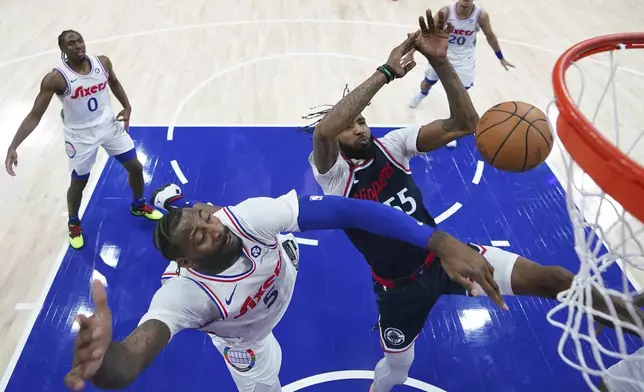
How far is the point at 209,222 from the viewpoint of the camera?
2475 millimetres

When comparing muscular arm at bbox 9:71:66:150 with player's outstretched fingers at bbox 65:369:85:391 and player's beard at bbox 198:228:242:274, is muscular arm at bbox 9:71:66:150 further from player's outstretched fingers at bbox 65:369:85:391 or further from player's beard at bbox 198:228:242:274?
player's outstretched fingers at bbox 65:369:85:391

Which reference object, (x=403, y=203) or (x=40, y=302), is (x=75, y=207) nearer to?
(x=40, y=302)

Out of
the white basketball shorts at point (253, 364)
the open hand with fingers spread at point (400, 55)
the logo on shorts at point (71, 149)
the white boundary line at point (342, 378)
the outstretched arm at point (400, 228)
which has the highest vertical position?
the open hand with fingers spread at point (400, 55)

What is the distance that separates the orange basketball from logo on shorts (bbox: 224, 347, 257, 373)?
6.23 feet

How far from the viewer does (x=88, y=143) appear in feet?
15.1

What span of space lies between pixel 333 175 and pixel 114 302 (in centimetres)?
243

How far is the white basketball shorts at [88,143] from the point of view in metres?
4.59

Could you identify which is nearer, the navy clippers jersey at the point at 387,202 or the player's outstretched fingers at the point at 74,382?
the player's outstretched fingers at the point at 74,382

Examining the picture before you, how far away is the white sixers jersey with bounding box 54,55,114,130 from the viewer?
435cm

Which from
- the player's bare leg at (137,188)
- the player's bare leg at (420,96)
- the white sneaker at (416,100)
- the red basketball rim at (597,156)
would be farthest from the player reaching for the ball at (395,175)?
the white sneaker at (416,100)

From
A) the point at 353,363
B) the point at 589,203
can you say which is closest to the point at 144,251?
the point at 353,363

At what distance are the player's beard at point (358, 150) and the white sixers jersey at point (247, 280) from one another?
2.13ft

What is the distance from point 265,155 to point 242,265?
351 centimetres

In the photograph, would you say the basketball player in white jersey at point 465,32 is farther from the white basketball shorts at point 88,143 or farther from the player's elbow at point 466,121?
the white basketball shorts at point 88,143
